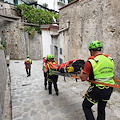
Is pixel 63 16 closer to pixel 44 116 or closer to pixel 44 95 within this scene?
pixel 44 95

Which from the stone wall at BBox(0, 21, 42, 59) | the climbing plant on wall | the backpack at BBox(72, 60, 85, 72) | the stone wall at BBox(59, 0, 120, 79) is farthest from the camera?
the climbing plant on wall

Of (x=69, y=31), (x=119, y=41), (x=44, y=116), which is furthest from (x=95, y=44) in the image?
(x=69, y=31)

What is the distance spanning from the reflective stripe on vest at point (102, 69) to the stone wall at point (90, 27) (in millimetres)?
3075

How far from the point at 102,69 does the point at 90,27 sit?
182 inches

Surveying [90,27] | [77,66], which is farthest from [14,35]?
[77,66]

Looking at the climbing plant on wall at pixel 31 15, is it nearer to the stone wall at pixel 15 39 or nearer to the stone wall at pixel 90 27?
the stone wall at pixel 15 39

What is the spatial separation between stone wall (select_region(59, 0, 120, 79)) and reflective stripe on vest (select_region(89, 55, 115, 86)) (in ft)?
10.1

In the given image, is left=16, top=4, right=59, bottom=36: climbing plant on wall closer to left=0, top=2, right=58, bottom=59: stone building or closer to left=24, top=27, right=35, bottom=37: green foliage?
left=24, top=27, right=35, bottom=37: green foliage

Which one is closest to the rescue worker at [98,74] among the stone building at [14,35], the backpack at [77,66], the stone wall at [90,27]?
the backpack at [77,66]

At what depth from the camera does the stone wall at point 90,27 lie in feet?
15.7

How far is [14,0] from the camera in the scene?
25.8m

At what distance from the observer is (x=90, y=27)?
19.9 feet

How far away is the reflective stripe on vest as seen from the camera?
205 centimetres

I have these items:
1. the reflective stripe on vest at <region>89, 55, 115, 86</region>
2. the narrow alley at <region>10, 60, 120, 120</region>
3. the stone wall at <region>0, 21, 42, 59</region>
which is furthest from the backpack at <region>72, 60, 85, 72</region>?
the stone wall at <region>0, 21, 42, 59</region>
